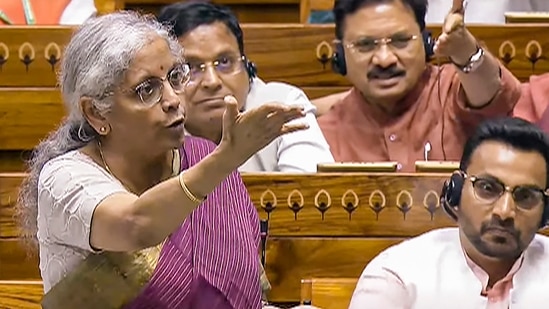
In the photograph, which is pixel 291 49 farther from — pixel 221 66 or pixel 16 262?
pixel 16 262

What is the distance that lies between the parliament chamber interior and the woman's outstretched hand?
0.33 m

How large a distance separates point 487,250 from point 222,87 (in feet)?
1.11

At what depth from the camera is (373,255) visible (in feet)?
3.72

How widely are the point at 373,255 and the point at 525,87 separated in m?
0.26

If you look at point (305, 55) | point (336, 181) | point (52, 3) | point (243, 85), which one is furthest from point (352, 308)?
point (52, 3)

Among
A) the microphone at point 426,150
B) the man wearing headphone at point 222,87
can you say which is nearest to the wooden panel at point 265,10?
the man wearing headphone at point 222,87

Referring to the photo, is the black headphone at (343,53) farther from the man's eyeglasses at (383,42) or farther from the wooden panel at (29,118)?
the wooden panel at (29,118)

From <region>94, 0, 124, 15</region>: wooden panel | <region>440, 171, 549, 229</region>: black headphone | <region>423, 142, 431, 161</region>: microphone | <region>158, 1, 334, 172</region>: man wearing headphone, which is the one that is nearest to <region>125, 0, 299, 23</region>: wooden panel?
<region>94, 0, 124, 15</region>: wooden panel

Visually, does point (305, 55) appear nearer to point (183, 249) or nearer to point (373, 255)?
point (373, 255)

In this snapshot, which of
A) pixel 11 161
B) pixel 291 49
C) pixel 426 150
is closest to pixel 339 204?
pixel 426 150

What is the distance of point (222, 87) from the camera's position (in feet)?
3.85

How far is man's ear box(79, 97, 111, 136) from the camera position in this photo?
30.3 inches

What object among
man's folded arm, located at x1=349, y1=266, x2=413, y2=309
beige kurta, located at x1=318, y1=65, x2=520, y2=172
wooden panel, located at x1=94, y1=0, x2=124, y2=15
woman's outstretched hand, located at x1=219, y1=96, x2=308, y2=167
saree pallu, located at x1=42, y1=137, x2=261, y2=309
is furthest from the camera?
wooden panel, located at x1=94, y1=0, x2=124, y2=15

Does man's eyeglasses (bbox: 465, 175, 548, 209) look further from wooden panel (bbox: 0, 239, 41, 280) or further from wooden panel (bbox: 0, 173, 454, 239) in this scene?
wooden panel (bbox: 0, 239, 41, 280)
